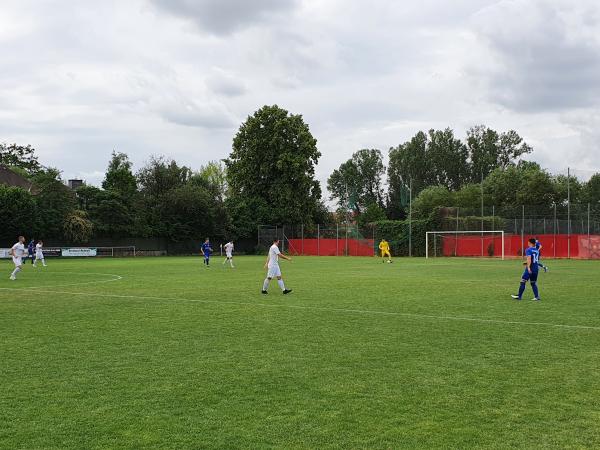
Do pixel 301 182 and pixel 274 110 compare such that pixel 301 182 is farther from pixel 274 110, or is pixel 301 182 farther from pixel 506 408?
pixel 506 408

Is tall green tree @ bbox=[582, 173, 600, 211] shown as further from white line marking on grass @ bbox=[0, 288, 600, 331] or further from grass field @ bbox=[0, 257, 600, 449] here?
white line marking on grass @ bbox=[0, 288, 600, 331]

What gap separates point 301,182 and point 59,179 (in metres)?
26.7

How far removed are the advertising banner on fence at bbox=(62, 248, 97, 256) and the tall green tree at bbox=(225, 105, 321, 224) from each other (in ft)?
63.7

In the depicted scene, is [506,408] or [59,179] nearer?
[506,408]

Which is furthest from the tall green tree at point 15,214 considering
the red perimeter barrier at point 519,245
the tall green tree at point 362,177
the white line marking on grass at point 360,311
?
the tall green tree at point 362,177

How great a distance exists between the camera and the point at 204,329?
12.1 metres

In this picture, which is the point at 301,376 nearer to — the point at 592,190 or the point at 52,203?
the point at 52,203

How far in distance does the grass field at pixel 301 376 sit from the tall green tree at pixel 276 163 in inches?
2166

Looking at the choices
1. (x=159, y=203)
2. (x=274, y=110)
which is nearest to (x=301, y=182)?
(x=274, y=110)

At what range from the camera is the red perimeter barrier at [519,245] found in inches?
1941

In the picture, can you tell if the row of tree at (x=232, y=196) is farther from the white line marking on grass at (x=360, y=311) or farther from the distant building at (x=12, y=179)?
the white line marking on grass at (x=360, y=311)

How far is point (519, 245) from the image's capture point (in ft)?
170

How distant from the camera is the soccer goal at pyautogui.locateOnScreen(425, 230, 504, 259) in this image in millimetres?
53406

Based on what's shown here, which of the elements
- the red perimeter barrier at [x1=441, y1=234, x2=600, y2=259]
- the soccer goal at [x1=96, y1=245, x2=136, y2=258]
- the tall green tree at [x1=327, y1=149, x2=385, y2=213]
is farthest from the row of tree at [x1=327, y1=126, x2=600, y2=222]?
the soccer goal at [x1=96, y1=245, x2=136, y2=258]
